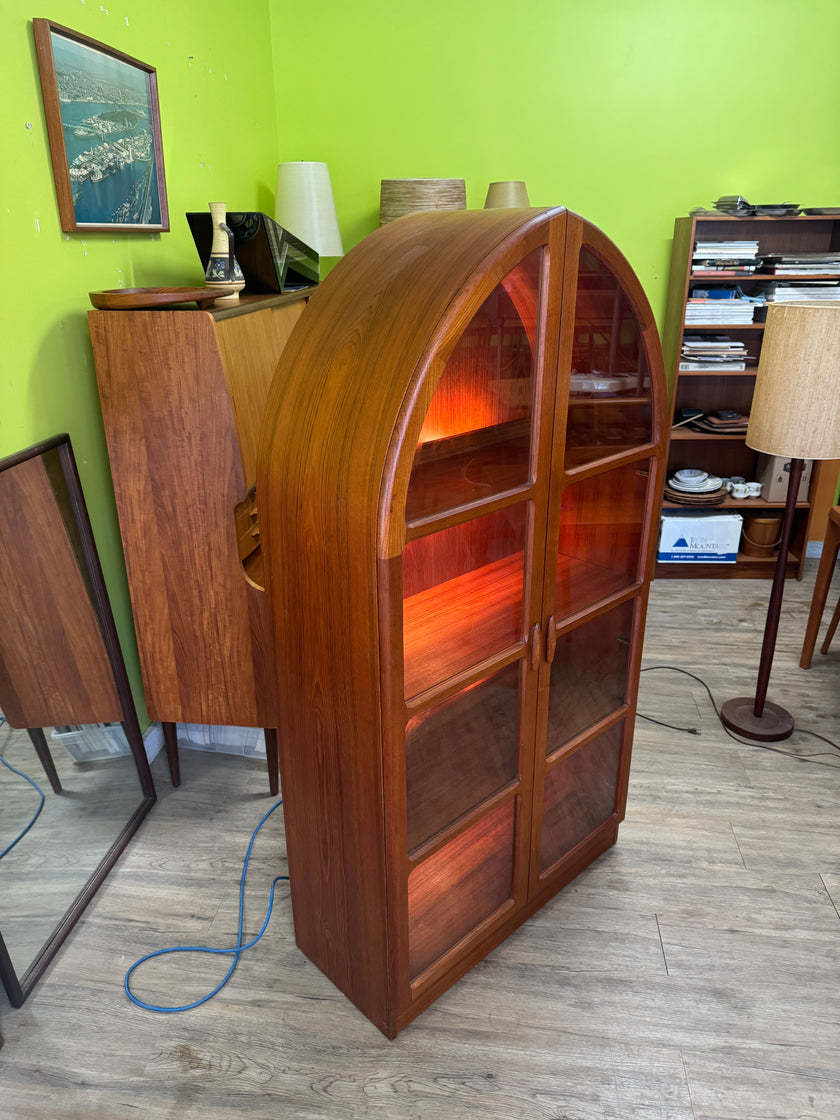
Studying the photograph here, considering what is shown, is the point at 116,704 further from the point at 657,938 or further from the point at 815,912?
the point at 815,912

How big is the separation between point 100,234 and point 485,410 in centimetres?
134

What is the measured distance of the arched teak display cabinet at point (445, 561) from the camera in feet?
4.09

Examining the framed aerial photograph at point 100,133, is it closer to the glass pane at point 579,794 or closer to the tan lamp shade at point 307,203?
the tan lamp shade at point 307,203

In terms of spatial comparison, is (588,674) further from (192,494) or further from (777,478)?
(777,478)

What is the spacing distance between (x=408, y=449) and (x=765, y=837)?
66.9 inches

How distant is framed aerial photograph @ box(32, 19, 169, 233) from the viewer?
1.85m

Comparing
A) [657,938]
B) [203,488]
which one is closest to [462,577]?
[203,488]

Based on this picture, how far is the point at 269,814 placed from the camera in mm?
2303

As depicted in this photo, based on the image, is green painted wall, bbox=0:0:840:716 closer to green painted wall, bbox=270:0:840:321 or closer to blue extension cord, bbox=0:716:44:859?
green painted wall, bbox=270:0:840:321

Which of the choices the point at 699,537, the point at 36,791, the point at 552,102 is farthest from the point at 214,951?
the point at 552,102

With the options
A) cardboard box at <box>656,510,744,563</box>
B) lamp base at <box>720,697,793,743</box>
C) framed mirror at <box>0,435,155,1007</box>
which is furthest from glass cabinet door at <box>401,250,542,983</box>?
cardboard box at <box>656,510,744,563</box>

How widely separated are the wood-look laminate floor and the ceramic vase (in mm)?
1471

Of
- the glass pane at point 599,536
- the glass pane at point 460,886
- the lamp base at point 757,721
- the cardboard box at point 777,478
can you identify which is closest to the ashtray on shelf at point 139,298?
the glass pane at point 599,536

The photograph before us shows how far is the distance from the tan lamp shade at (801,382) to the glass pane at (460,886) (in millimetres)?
1354
